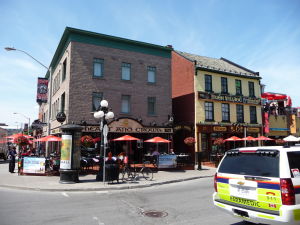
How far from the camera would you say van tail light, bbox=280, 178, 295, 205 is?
4434mm

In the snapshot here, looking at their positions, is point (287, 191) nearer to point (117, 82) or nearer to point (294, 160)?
point (294, 160)

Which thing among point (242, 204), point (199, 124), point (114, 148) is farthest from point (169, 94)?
point (242, 204)

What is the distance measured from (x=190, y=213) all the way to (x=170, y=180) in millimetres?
7228

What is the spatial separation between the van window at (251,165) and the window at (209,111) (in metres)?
21.4

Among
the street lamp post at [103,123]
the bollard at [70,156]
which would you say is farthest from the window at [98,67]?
the bollard at [70,156]

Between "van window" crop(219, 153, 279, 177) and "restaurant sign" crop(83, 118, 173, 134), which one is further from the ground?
"restaurant sign" crop(83, 118, 173, 134)

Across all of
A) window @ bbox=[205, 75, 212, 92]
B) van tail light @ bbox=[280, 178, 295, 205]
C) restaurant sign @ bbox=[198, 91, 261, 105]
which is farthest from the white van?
window @ bbox=[205, 75, 212, 92]

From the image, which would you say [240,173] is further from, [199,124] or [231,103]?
[231,103]

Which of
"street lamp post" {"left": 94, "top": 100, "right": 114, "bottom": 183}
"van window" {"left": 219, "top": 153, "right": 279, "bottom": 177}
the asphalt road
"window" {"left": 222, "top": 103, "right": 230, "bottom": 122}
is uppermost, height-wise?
"window" {"left": 222, "top": 103, "right": 230, "bottom": 122}

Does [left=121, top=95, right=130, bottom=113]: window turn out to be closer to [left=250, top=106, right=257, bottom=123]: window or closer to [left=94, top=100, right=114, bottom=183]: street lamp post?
[left=94, top=100, right=114, bottom=183]: street lamp post

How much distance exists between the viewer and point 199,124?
25.8 metres

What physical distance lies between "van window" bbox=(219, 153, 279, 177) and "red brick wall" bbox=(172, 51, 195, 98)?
21420mm

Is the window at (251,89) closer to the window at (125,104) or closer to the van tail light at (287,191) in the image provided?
the window at (125,104)

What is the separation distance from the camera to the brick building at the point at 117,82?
21.3 metres
